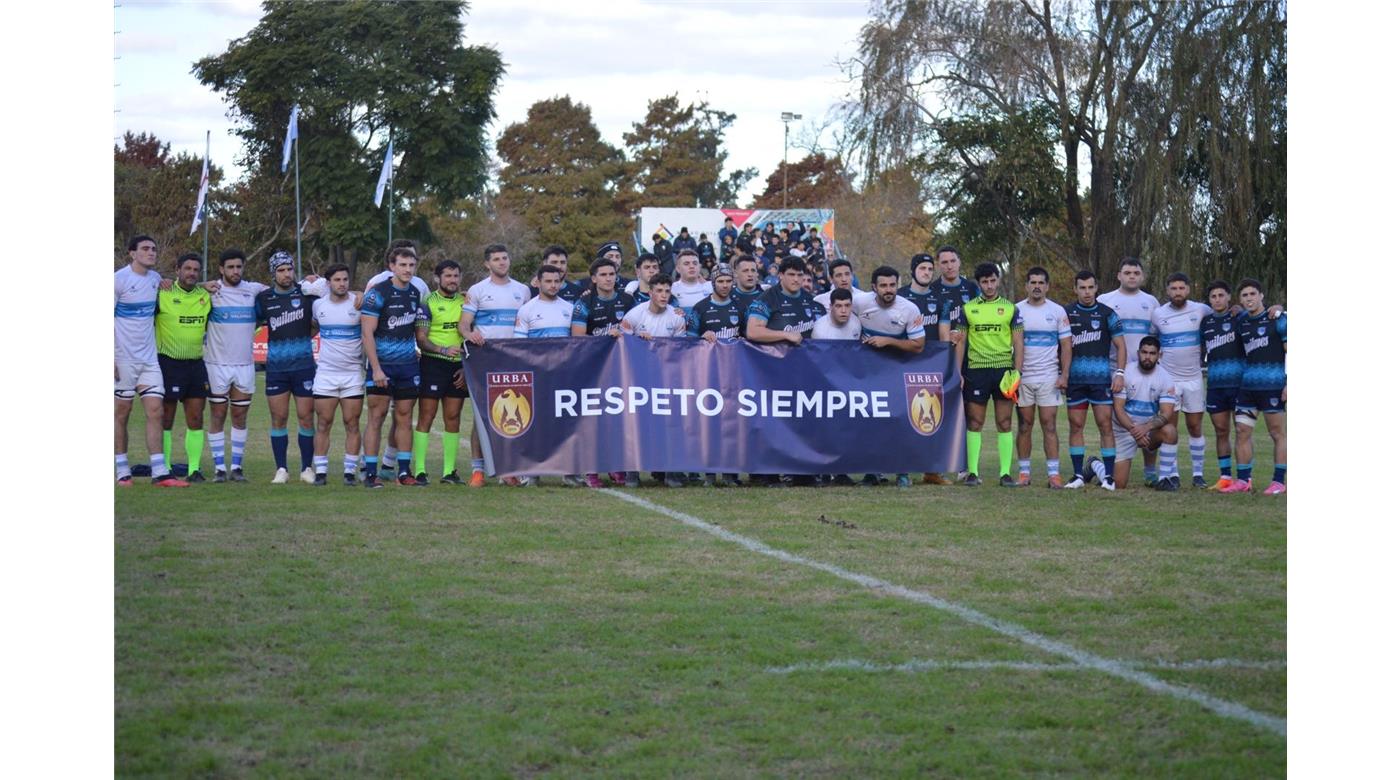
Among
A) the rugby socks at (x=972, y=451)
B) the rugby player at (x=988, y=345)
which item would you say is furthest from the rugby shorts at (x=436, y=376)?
the rugby socks at (x=972, y=451)

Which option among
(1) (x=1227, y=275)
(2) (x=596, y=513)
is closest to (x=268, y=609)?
(2) (x=596, y=513)

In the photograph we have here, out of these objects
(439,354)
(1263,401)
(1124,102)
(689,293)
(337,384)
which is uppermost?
(1124,102)

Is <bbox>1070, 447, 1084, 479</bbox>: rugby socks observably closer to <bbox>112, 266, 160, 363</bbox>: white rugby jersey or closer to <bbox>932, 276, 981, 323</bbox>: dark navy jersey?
<bbox>932, 276, 981, 323</bbox>: dark navy jersey

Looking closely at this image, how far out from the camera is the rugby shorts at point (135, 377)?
11.1 meters

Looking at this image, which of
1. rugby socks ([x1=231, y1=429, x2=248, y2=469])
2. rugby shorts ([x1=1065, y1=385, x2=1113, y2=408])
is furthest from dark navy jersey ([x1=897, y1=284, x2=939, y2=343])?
rugby socks ([x1=231, y1=429, x2=248, y2=469])

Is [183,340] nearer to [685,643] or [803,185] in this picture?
[685,643]

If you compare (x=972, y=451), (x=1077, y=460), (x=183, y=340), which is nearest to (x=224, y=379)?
(x=183, y=340)

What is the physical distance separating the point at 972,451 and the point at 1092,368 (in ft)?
3.90

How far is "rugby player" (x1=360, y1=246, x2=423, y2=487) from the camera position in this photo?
11336mm

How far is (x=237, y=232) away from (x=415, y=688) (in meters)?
44.6

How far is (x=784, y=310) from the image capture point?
12.1 meters

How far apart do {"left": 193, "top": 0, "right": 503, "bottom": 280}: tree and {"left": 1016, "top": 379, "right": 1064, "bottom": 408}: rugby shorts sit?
3836 centimetres

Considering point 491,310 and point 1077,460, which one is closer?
point 491,310
